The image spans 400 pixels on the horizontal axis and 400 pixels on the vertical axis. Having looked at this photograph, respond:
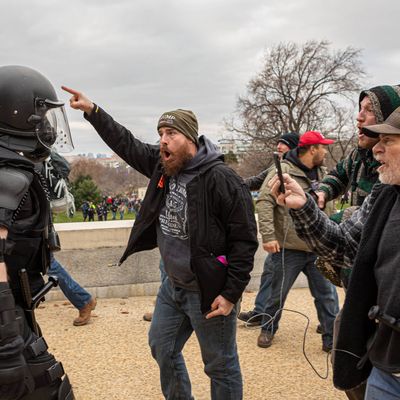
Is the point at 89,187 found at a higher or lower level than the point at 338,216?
lower

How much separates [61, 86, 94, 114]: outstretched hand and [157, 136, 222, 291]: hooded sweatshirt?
719mm

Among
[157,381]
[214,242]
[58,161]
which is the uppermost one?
[58,161]

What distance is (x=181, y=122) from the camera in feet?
10.7

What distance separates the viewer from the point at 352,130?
1294 inches

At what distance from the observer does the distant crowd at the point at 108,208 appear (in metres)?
41.8

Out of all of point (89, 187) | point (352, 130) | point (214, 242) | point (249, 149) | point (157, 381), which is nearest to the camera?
point (214, 242)

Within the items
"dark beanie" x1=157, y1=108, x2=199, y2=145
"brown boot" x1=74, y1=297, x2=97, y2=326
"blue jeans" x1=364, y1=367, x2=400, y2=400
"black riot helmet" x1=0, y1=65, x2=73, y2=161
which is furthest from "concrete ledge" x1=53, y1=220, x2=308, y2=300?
"blue jeans" x1=364, y1=367, x2=400, y2=400

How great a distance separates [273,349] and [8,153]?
3.42 m

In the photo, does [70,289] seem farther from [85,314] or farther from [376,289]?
[376,289]

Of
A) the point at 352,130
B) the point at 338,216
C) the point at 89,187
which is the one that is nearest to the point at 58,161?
the point at 338,216

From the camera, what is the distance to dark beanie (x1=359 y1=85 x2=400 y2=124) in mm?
2828

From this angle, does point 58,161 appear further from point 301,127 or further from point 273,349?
point 301,127

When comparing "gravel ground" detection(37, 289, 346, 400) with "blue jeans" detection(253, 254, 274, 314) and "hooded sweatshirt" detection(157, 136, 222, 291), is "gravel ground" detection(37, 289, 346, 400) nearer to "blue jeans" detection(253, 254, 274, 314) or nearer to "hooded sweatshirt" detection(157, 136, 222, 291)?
"blue jeans" detection(253, 254, 274, 314)

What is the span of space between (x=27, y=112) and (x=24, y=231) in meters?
0.65
